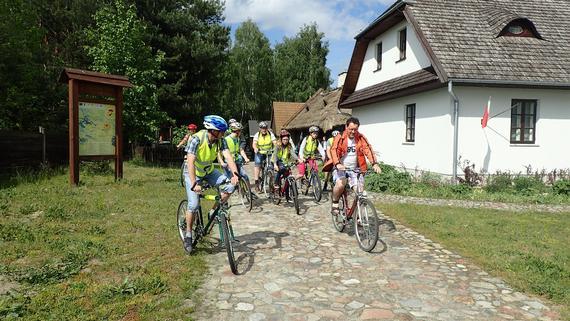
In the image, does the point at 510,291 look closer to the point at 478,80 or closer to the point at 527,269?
the point at 527,269

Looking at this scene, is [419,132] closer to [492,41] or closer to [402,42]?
[492,41]

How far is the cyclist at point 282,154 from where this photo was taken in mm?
9656

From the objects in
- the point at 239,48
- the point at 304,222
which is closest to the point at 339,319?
the point at 304,222

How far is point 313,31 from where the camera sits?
167 ft

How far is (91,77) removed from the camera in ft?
39.3

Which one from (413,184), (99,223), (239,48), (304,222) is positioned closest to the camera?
(99,223)

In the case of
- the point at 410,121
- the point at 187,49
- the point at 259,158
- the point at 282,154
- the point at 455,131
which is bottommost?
the point at 259,158

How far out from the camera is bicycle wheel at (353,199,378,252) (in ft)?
20.1

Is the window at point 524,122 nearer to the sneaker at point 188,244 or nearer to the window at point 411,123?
the window at point 411,123

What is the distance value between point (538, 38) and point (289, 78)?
124 feet

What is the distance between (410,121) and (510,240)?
9450 millimetres

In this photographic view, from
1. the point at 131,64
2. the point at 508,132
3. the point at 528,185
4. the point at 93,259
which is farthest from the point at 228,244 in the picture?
the point at 131,64

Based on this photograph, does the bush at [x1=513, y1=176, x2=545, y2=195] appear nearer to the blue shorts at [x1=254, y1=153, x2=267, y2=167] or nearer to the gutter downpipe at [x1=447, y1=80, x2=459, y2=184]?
the gutter downpipe at [x1=447, y1=80, x2=459, y2=184]

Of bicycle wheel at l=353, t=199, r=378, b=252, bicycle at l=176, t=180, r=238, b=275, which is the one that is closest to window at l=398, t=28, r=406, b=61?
bicycle wheel at l=353, t=199, r=378, b=252
